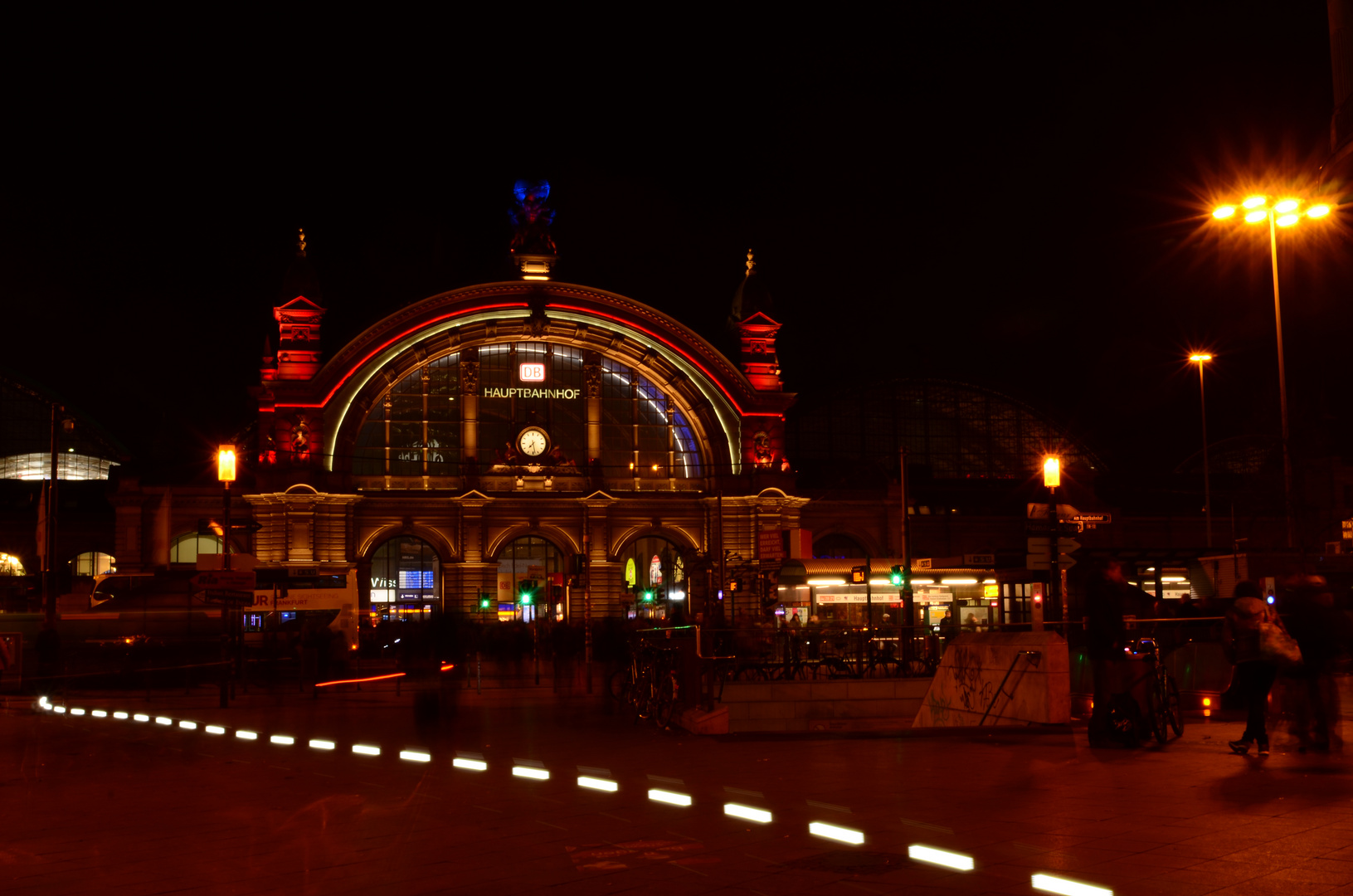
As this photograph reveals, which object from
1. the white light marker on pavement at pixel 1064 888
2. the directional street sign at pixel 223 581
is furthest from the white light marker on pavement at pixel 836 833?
the directional street sign at pixel 223 581

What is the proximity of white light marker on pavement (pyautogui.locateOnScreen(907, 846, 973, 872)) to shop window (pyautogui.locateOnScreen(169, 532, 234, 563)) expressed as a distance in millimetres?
56045

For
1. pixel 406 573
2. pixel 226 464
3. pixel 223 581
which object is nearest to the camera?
pixel 223 581

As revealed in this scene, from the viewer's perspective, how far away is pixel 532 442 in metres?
60.8

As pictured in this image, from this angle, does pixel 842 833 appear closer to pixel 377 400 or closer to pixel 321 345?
pixel 377 400

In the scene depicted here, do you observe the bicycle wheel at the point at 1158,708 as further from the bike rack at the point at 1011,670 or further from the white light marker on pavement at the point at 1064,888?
the white light marker on pavement at the point at 1064,888

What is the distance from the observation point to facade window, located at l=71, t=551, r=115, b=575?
220ft

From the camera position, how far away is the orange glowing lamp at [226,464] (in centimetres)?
3055

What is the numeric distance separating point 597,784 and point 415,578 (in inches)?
1908

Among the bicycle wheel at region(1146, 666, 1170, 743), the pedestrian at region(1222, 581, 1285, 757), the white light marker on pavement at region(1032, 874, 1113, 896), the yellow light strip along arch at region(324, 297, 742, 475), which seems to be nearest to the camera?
the white light marker on pavement at region(1032, 874, 1113, 896)

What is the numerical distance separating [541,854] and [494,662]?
35.4m

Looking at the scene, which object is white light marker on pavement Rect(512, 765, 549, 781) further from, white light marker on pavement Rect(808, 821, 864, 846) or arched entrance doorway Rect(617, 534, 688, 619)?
arched entrance doorway Rect(617, 534, 688, 619)

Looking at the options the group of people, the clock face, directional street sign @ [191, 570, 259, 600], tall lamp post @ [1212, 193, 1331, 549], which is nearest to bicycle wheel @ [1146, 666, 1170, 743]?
the group of people

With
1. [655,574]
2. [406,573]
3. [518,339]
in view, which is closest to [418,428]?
[518,339]

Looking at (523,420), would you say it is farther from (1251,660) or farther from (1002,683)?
(1251,660)
